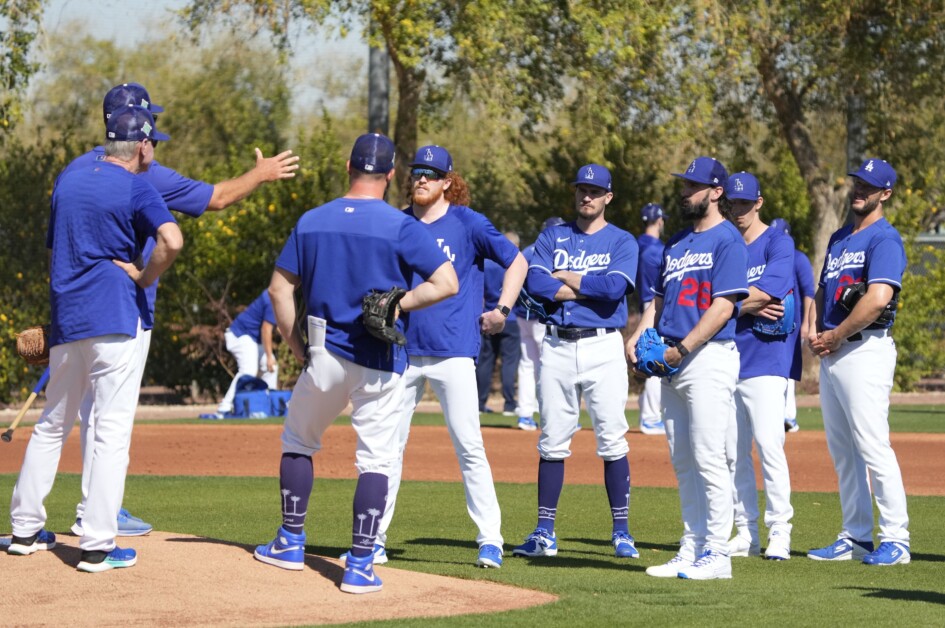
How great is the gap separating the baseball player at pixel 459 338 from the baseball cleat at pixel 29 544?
162 centimetres

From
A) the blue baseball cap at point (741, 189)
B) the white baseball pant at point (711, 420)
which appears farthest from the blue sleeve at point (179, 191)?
the blue baseball cap at point (741, 189)

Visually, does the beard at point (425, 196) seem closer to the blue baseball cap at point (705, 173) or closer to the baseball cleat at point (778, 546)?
the blue baseball cap at point (705, 173)

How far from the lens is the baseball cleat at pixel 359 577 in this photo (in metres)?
6.34

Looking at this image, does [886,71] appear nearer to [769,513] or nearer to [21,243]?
[21,243]

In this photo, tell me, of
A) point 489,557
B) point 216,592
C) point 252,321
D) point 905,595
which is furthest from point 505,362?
point 216,592

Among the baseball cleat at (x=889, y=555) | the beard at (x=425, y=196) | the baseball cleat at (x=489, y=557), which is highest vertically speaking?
the beard at (x=425, y=196)

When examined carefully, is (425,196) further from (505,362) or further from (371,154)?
(505,362)

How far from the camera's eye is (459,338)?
7500 mm

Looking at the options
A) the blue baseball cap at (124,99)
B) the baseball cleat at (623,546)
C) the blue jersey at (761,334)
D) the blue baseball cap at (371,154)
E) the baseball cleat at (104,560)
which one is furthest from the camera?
the blue jersey at (761,334)

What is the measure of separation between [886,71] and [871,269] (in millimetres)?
16783

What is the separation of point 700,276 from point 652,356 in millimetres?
505

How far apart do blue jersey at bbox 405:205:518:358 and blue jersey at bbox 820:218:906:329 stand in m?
1.83

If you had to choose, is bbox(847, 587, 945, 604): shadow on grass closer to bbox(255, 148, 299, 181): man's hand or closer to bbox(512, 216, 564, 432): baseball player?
bbox(255, 148, 299, 181): man's hand

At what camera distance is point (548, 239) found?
8.27m
